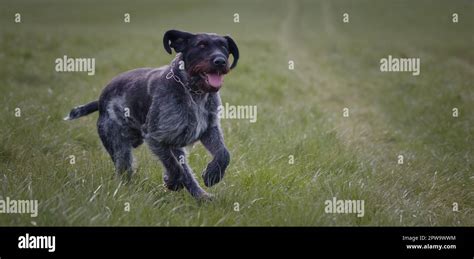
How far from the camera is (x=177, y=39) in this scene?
6266 millimetres

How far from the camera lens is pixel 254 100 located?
12.7 meters

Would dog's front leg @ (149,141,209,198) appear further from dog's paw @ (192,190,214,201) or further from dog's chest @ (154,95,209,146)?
dog's chest @ (154,95,209,146)

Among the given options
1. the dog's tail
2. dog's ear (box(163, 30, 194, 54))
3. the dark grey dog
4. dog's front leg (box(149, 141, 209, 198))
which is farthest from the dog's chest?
the dog's tail

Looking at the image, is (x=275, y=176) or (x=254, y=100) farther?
(x=254, y=100)

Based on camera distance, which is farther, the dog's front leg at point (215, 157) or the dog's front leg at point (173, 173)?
the dog's front leg at point (173, 173)

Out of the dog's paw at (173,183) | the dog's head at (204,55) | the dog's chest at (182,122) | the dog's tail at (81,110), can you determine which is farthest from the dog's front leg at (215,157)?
the dog's tail at (81,110)

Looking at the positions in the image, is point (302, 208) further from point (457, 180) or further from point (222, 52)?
point (457, 180)

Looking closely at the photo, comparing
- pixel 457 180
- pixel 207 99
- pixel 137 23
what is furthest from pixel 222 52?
pixel 137 23

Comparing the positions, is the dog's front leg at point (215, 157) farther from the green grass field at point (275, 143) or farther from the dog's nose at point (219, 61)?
the dog's nose at point (219, 61)

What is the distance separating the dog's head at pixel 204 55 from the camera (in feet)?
19.1

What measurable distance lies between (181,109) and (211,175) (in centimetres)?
85
